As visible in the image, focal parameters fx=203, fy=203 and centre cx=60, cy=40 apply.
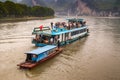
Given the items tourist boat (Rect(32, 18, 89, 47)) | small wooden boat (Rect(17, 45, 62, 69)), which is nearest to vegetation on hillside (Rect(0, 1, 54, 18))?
tourist boat (Rect(32, 18, 89, 47))

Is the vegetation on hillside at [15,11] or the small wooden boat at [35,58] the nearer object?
the small wooden boat at [35,58]

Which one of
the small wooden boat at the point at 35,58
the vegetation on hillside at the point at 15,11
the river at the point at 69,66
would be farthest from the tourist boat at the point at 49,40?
the vegetation on hillside at the point at 15,11

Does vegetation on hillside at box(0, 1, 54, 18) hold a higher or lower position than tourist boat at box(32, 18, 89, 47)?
higher

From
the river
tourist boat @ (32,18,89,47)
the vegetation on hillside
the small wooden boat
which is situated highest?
the vegetation on hillside

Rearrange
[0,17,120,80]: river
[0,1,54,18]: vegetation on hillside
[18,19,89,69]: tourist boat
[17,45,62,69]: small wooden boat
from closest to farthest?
1. [0,17,120,80]: river
2. [17,45,62,69]: small wooden boat
3. [18,19,89,69]: tourist boat
4. [0,1,54,18]: vegetation on hillside

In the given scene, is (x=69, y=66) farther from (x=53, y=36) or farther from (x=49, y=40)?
(x=53, y=36)

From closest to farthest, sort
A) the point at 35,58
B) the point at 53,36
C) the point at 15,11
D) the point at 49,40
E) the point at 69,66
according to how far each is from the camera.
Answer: the point at 35,58 → the point at 69,66 → the point at 49,40 → the point at 53,36 → the point at 15,11

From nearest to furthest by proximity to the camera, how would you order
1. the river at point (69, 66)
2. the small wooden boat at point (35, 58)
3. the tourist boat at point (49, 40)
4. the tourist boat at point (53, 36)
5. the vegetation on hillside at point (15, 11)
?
the river at point (69, 66)
the small wooden boat at point (35, 58)
the tourist boat at point (49, 40)
the tourist boat at point (53, 36)
the vegetation on hillside at point (15, 11)

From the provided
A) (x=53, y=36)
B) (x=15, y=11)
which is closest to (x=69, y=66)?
(x=53, y=36)

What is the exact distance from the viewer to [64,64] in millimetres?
24453

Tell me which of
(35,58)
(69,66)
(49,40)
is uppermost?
(49,40)

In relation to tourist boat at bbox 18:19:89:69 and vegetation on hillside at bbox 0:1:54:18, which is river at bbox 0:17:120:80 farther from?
vegetation on hillside at bbox 0:1:54:18

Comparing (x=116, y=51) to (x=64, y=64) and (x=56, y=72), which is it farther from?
(x=56, y=72)

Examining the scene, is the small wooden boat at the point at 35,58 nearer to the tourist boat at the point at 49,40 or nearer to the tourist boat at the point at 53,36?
the tourist boat at the point at 49,40
